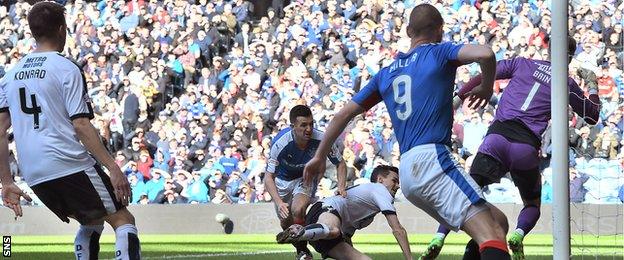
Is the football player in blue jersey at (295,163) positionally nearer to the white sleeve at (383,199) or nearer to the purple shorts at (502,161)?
the white sleeve at (383,199)

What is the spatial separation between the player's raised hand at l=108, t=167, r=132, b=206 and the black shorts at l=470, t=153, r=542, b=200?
4.31 metres

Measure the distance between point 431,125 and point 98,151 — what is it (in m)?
2.13

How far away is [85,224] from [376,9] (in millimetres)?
20205

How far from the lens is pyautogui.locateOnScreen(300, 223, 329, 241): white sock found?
1091cm

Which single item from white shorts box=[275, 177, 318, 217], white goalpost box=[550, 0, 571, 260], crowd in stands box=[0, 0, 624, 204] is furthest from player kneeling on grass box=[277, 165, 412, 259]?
crowd in stands box=[0, 0, 624, 204]

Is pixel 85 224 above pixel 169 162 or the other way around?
Answer: above

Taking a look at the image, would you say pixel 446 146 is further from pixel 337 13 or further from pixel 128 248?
pixel 337 13

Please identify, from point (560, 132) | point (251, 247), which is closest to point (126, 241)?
point (560, 132)

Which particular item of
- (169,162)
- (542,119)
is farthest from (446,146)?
(169,162)

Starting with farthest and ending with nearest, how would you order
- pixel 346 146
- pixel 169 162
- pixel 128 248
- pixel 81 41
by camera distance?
pixel 81 41 < pixel 169 162 < pixel 346 146 < pixel 128 248

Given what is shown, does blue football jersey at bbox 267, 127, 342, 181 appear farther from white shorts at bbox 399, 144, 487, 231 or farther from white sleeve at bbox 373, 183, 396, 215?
white shorts at bbox 399, 144, 487, 231

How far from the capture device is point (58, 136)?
27.7 ft

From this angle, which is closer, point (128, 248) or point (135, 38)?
point (128, 248)

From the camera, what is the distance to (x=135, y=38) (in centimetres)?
3047
